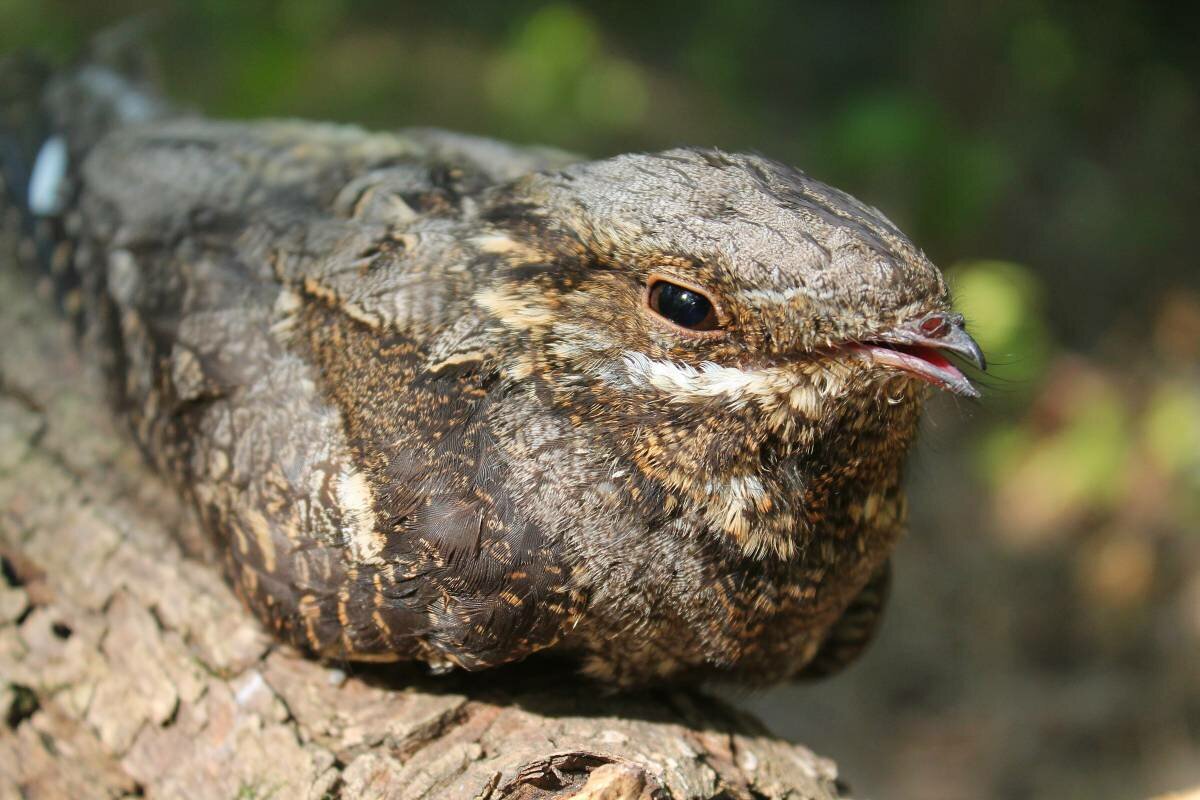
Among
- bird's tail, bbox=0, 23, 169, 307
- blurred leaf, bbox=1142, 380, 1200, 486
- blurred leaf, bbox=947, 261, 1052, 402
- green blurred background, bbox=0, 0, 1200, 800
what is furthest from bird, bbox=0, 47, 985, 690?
blurred leaf, bbox=1142, 380, 1200, 486

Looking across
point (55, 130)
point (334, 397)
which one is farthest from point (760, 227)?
point (55, 130)

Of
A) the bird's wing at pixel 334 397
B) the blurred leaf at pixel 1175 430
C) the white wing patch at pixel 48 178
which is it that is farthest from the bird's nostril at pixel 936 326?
the blurred leaf at pixel 1175 430

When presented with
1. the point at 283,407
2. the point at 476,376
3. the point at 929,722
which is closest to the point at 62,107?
the point at 283,407

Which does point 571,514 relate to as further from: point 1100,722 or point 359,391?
point 1100,722

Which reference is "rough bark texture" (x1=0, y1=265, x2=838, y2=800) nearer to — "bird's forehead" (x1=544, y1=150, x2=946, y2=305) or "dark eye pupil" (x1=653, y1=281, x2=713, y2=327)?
"dark eye pupil" (x1=653, y1=281, x2=713, y2=327)

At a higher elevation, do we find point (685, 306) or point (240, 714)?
point (685, 306)

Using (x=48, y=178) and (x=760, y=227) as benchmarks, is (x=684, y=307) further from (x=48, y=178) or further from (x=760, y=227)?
(x=48, y=178)

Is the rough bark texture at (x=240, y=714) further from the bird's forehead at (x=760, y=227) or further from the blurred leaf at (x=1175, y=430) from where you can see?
the blurred leaf at (x=1175, y=430)
